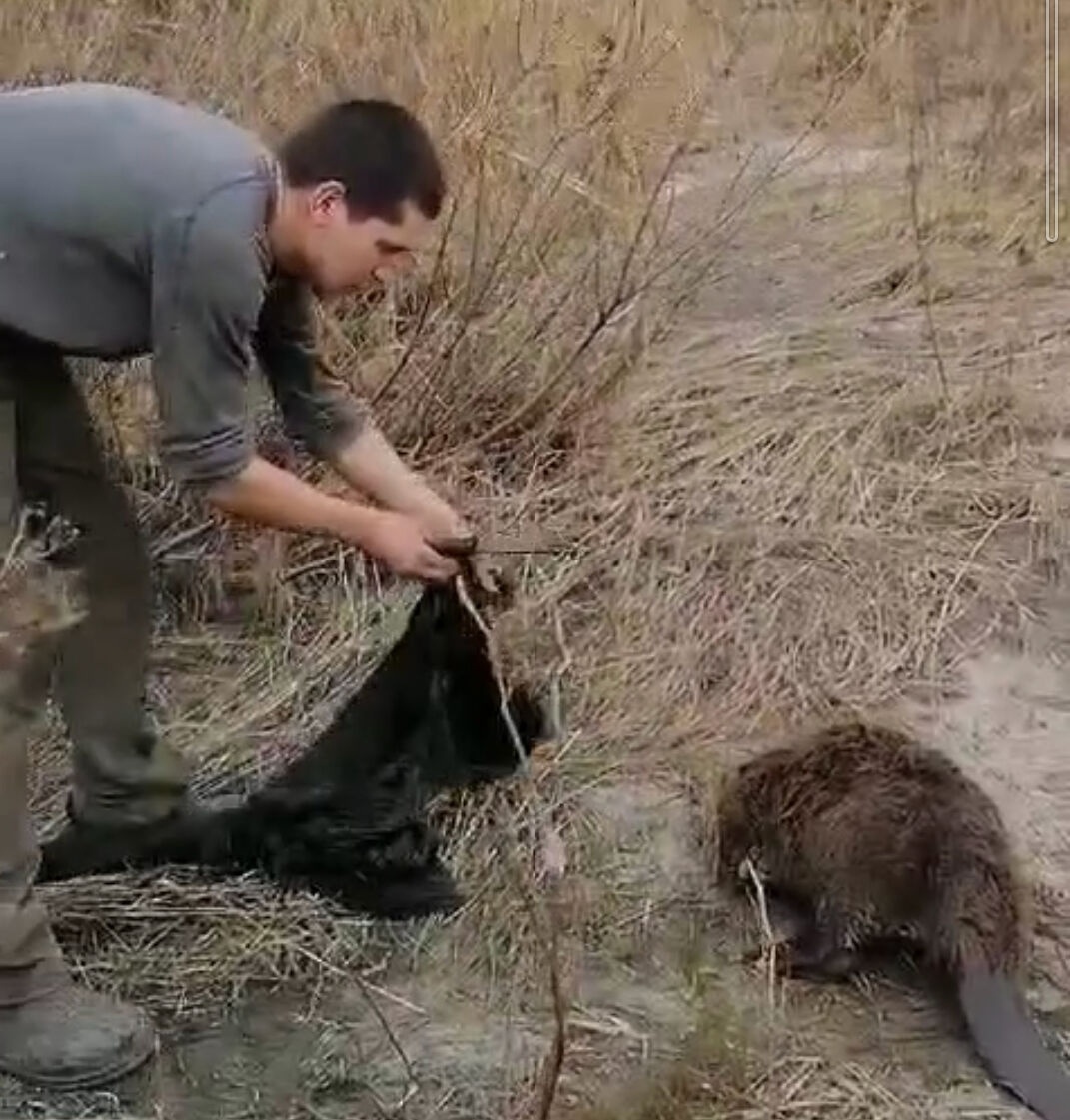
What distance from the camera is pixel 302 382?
14.0ft

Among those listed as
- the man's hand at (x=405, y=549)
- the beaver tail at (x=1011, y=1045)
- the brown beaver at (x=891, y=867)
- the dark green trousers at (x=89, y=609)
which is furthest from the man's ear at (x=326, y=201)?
the beaver tail at (x=1011, y=1045)

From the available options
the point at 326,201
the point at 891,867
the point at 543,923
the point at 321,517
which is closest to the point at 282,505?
the point at 321,517

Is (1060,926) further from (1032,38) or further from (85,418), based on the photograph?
(1032,38)

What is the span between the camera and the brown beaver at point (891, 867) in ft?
13.4

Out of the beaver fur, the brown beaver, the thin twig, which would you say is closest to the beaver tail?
the brown beaver

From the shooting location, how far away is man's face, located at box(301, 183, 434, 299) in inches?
147

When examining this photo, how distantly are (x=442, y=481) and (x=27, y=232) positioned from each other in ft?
7.33

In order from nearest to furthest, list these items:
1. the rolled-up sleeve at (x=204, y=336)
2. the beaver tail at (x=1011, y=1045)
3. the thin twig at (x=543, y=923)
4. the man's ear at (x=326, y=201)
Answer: the thin twig at (x=543, y=923), the rolled-up sleeve at (x=204, y=336), the man's ear at (x=326, y=201), the beaver tail at (x=1011, y=1045)

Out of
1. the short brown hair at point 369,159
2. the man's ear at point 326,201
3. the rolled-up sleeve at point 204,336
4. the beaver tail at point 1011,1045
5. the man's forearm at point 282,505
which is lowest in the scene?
the beaver tail at point 1011,1045

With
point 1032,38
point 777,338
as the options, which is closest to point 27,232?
point 777,338

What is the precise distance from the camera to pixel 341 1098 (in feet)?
13.0

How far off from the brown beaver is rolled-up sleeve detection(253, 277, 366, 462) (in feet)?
3.48

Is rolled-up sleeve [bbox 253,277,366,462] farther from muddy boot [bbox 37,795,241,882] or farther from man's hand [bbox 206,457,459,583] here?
muddy boot [bbox 37,795,241,882]

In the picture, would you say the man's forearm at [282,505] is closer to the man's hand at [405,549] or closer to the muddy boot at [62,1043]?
the man's hand at [405,549]
